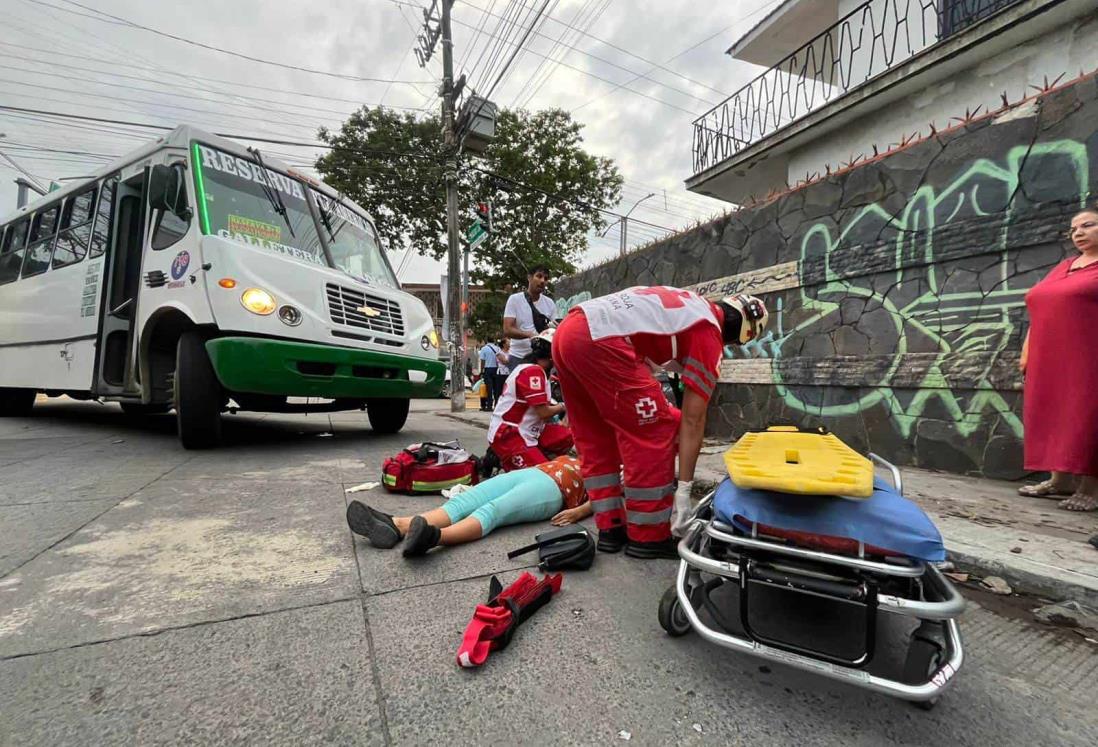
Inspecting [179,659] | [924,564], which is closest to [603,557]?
[924,564]

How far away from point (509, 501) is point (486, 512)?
15 centimetres

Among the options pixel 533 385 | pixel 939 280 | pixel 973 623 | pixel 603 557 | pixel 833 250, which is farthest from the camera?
pixel 833 250

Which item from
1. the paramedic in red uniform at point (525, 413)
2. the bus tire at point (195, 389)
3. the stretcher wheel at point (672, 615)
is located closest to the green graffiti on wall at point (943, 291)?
the paramedic in red uniform at point (525, 413)

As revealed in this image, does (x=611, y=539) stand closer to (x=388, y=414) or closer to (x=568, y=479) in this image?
(x=568, y=479)

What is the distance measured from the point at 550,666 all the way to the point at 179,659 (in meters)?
1.05

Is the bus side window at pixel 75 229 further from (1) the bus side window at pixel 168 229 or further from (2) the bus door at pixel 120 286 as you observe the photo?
(1) the bus side window at pixel 168 229

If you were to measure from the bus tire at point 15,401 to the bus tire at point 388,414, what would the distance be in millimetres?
5786

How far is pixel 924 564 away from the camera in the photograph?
1.21 m

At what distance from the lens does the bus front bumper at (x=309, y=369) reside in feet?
12.7

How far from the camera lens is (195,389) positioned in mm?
4105

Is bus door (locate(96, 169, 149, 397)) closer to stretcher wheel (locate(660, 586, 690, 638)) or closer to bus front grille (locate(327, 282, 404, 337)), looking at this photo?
bus front grille (locate(327, 282, 404, 337))

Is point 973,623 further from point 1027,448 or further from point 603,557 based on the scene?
point 1027,448

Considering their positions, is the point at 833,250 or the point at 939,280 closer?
the point at 939,280

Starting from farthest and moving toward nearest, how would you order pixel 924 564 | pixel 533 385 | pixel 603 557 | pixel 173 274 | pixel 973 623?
pixel 173 274 < pixel 533 385 < pixel 603 557 < pixel 973 623 < pixel 924 564
